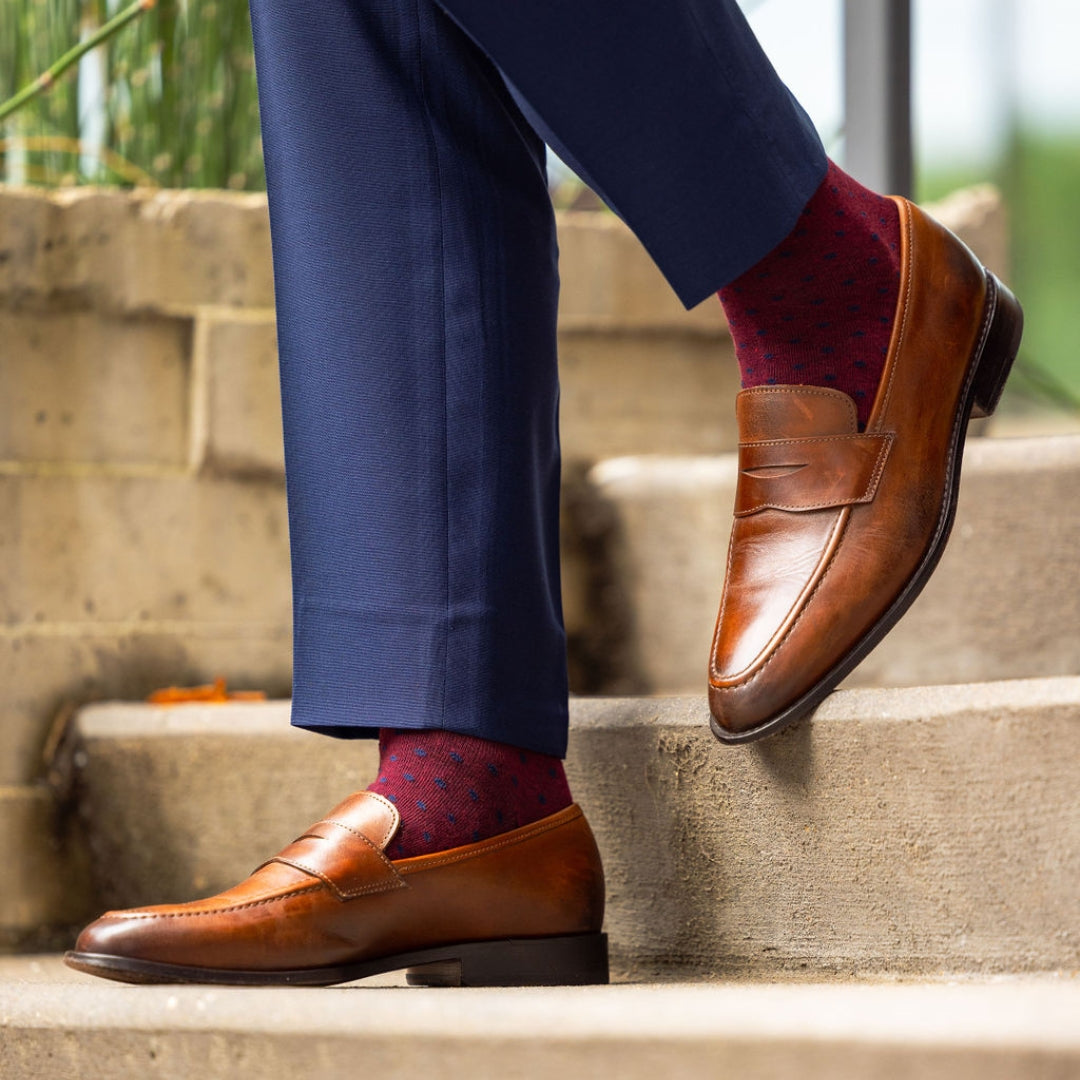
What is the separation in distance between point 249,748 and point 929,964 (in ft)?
1.81

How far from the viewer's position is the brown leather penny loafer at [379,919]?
0.64m

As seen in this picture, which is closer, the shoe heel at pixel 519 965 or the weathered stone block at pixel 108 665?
the shoe heel at pixel 519 965

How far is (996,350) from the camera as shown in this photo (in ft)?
2.46

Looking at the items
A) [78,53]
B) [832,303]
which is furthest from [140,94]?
[832,303]

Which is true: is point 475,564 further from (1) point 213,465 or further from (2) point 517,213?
(1) point 213,465

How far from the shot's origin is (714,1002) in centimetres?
50

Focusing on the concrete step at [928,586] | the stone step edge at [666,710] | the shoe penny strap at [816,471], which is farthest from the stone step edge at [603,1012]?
the concrete step at [928,586]

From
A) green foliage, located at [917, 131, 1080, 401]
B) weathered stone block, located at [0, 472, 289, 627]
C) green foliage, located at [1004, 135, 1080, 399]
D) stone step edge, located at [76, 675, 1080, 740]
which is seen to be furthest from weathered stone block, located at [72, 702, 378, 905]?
green foliage, located at [1004, 135, 1080, 399]

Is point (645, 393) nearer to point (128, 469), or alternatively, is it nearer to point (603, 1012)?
point (128, 469)

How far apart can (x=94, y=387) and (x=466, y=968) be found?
72 centimetres

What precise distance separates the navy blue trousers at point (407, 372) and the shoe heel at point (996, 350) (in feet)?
0.54

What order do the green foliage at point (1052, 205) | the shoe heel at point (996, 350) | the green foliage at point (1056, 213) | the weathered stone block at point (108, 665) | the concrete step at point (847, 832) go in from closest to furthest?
the concrete step at point (847, 832) → the shoe heel at point (996, 350) → the weathered stone block at point (108, 665) → the green foliage at point (1052, 205) → the green foliage at point (1056, 213)

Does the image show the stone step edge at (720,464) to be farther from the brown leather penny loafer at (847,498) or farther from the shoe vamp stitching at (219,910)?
the shoe vamp stitching at (219,910)

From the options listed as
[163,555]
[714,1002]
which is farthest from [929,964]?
[163,555]
